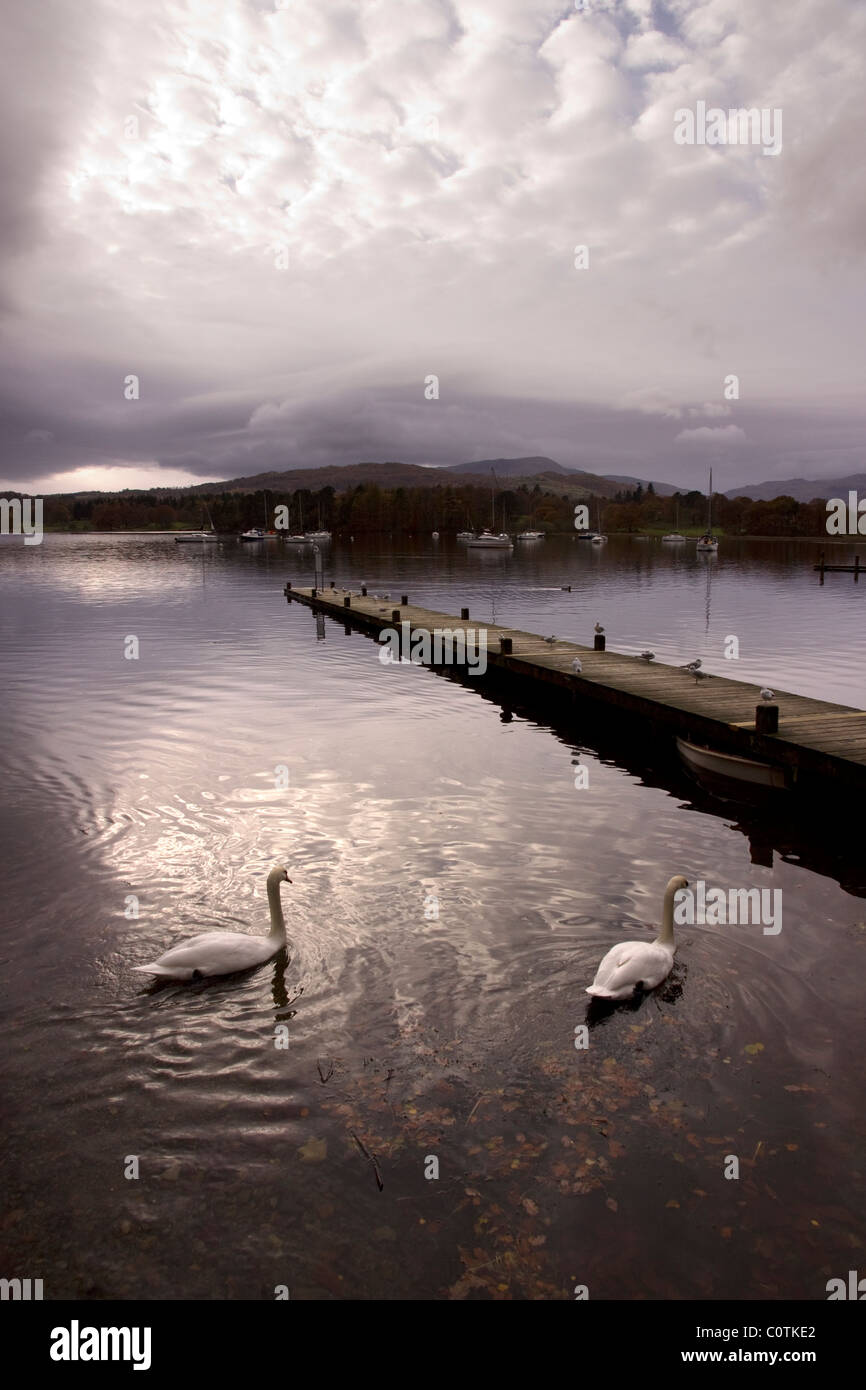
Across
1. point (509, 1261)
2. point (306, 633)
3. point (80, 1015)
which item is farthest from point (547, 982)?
point (306, 633)

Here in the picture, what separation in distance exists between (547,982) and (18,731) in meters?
18.8

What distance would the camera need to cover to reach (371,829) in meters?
15.3

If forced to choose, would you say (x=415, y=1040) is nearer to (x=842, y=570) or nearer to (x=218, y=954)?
(x=218, y=954)

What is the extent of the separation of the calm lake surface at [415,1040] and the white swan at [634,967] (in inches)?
11.6

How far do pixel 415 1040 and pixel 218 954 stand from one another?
2.75 m

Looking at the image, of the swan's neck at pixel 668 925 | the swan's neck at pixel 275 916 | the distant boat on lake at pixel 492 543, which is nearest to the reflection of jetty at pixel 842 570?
the distant boat on lake at pixel 492 543

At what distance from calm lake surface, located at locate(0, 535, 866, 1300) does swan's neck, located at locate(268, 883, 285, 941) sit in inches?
14.5

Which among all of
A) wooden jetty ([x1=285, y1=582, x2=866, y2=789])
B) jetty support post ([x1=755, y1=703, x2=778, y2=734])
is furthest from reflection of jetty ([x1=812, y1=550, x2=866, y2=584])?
jetty support post ([x1=755, y1=703, x2=778, y2=734])

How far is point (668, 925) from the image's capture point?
10281 millimetres

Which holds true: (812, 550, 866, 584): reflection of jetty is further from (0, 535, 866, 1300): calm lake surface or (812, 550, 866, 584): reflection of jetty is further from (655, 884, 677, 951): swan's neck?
(655, 884, 677, 951): swan's neck

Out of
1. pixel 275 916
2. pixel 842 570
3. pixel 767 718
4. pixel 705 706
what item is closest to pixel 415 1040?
pixel 275 916

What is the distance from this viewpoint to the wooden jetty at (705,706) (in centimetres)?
1669
